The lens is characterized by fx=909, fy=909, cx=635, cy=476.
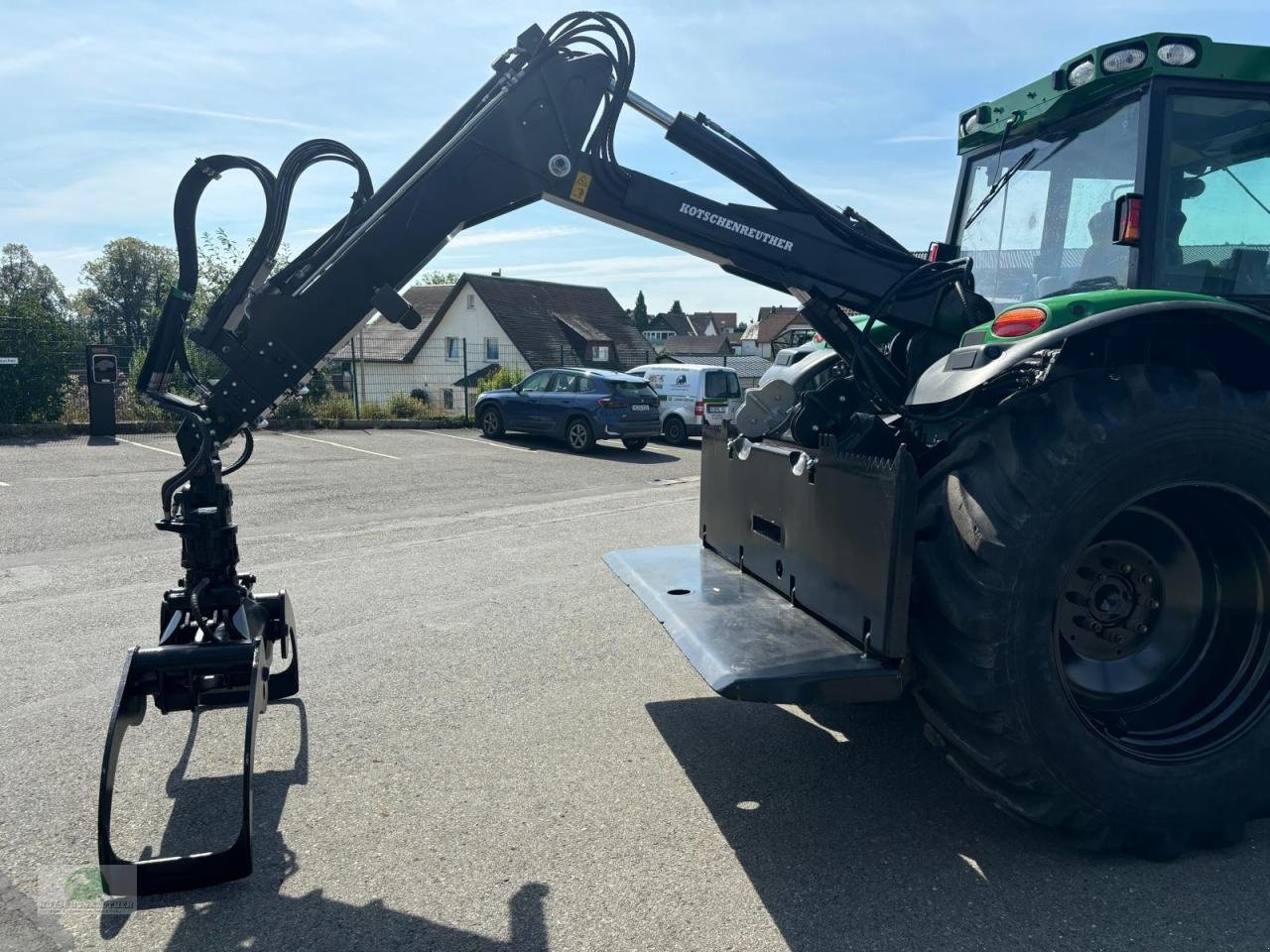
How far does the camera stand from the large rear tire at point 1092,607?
2924mm

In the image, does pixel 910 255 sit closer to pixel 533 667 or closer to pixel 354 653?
pixel 533 667

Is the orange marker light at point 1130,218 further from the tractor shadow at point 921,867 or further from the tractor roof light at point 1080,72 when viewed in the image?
the tractor shadow at point 921,867

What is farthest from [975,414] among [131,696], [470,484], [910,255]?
[470,484]

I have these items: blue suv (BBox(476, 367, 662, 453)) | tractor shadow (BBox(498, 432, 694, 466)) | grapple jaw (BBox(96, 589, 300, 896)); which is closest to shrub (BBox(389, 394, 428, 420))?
tractor shadow (BBox(498, 432, 694, 466))

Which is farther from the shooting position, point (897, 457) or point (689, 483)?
point (689, 483)

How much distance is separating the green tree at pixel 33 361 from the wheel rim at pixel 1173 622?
17.1m

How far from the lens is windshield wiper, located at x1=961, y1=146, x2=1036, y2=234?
434 centimetres

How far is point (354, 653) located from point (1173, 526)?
4009mm

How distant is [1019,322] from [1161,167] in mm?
1108

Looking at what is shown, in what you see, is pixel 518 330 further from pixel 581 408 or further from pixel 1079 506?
pixel 1079 506

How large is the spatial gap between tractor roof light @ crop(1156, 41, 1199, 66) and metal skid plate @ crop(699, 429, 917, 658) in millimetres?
1995

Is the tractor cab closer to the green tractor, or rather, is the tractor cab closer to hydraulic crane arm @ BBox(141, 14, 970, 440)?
the green tractor

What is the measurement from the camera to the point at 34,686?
443cm

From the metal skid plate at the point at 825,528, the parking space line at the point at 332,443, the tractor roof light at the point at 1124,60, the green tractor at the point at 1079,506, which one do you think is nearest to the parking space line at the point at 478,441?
the parking space line at the point at 332,443
